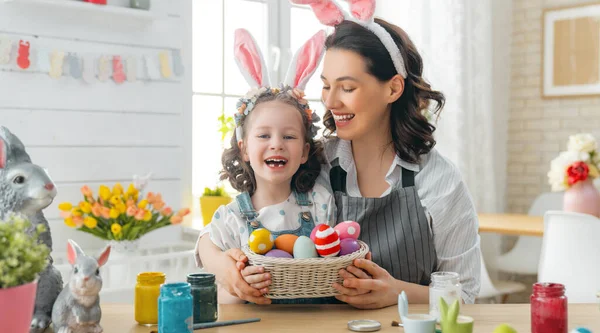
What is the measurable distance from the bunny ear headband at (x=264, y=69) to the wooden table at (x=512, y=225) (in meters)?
1.97

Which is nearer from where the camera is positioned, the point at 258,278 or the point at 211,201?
the point at 258,278

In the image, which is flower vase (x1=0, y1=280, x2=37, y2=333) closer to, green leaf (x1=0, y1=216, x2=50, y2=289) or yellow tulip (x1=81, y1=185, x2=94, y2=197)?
green leaf (x1=0, y1=216, x2=50, y2=289)

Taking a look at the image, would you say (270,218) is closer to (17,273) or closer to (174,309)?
(174,309)

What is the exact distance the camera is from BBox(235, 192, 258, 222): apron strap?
1.92m

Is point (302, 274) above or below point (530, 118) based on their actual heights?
below

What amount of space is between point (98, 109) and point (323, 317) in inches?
73.1

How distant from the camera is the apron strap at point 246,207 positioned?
192cm

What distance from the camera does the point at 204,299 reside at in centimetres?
152

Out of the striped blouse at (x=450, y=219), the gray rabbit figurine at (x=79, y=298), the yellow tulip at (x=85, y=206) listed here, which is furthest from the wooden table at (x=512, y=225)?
the gray rabbit figurine at (x=79, y=298)

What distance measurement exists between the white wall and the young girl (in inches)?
48.7

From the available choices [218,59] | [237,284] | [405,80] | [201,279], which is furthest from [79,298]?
[218,59]

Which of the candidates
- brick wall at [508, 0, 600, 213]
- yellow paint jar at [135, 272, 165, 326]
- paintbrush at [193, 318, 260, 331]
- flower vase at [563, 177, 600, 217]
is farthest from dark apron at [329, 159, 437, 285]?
brick wall at [508, 0, 600, 213]

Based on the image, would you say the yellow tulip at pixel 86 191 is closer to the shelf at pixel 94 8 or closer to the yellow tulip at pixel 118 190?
the yellow tulip at pixel 118 190

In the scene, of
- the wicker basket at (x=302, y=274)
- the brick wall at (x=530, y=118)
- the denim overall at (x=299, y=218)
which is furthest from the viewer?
the brick wall at (x=530, y=118)
